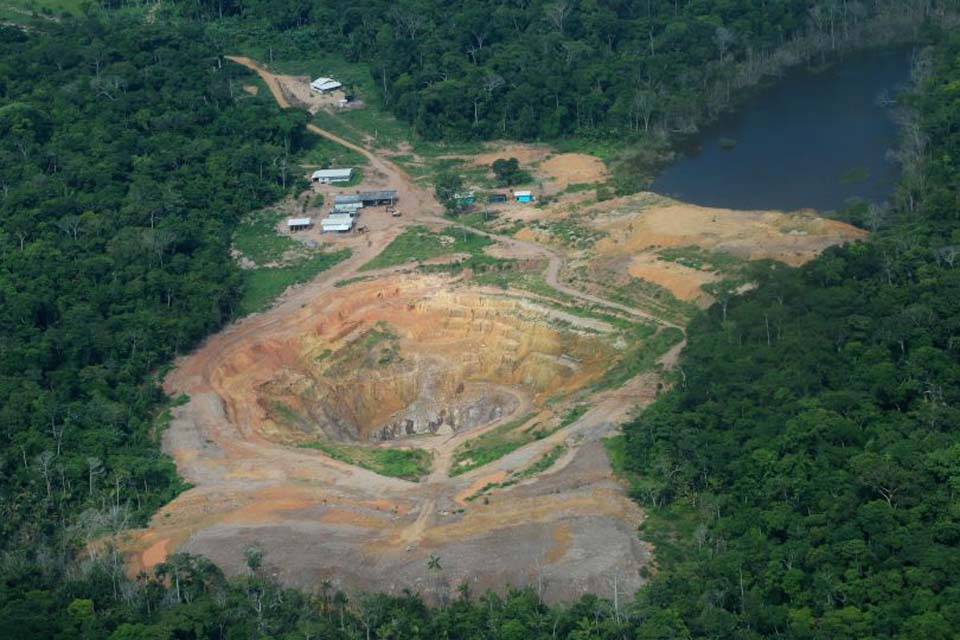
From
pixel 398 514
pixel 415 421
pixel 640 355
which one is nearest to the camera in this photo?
pixel 398 514

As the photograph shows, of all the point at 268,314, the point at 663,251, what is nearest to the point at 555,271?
the point at 663,251

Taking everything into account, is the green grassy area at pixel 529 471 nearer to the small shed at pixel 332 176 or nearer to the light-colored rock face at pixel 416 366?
the light-colored rock face at pixel 416 366

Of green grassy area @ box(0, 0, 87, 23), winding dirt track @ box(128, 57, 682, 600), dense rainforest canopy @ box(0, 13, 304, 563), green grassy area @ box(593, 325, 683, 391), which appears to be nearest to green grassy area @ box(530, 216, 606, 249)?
green grassy area @ box(593, 325, 683, 391)

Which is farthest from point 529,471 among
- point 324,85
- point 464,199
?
point 324,85

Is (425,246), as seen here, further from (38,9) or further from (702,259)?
(38,9)

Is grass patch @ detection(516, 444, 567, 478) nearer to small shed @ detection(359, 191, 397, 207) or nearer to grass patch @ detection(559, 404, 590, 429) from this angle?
grass patch @ detection(559, 404, 590, 429)

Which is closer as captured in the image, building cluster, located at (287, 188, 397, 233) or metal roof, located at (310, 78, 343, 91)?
building cluster, located at (287, 188, 397, 233)
